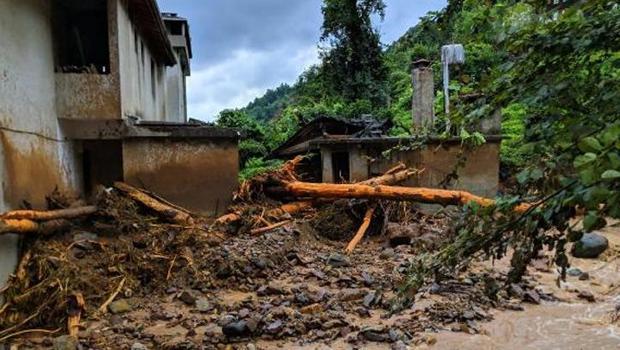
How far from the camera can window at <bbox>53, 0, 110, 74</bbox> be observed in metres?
8.57

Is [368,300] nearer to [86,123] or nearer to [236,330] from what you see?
[236,330]

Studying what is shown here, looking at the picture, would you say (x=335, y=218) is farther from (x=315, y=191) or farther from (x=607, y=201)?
(x=607, y=201)

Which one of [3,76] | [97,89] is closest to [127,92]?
[97,89]

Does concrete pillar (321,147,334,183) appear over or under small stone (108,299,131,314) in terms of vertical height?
over

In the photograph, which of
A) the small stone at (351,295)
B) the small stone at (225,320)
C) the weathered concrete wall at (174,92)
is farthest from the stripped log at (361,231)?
the weathered concrete wall at (174,92)

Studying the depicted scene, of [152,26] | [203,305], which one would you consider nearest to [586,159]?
[203,305]

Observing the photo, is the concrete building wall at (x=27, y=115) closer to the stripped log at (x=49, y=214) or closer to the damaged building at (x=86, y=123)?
the damaged building at (x=86, y=123)

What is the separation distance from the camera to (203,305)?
6.52 metres

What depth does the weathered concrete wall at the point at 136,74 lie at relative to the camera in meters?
8.98

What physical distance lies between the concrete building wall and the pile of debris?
37 cm

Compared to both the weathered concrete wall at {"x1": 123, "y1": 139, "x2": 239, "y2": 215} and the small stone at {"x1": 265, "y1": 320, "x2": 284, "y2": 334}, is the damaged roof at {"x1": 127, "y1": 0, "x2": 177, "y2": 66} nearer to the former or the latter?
the weathered concrete wall at {"x1": 123, "y1": 139, "x2": 239, "y2": 215}

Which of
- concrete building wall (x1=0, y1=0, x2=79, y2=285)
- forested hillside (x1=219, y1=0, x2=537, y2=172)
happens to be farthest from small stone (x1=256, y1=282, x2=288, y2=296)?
forested hillside (x1=219, y1=0, x2=537, y2=172)

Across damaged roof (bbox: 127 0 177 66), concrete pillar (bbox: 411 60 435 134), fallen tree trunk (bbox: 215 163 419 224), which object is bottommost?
fallen tree trunk (bbox: 215 163 419 224)

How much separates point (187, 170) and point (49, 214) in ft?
8.98
